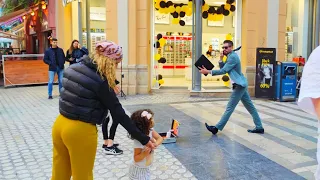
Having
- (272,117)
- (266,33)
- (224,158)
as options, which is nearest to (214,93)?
(266,33)

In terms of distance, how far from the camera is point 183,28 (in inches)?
556

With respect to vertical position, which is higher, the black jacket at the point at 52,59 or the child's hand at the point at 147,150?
the black jacket at the point at 52,59

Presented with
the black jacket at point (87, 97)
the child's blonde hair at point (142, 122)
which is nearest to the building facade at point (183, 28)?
the child's blonde hair at point (142, 122)

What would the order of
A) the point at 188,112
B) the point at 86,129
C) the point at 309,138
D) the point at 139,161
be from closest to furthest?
the point at 86,129 → the point at 139,161 → the point at 309,138 → the point at 188,112

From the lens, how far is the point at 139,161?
328 centimetres

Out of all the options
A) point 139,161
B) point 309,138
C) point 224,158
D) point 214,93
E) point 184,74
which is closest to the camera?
point 139,161

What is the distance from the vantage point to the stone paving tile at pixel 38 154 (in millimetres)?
4406

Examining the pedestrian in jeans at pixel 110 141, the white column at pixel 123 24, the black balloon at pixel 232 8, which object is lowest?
the pedestrian in jeans at pixel 110 141

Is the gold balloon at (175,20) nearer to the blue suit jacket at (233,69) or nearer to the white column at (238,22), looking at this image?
the white column at (238,22)

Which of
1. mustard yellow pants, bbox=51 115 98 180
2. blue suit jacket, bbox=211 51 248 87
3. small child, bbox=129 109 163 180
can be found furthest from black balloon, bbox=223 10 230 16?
mustard yellow pants, bbox=51 115 98 180

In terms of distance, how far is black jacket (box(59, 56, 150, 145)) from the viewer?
2.68 m

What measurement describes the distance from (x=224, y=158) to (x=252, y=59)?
6.93 metres

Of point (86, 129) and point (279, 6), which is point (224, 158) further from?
point (279, 6)

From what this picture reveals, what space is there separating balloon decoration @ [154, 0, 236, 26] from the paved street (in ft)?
13.5
